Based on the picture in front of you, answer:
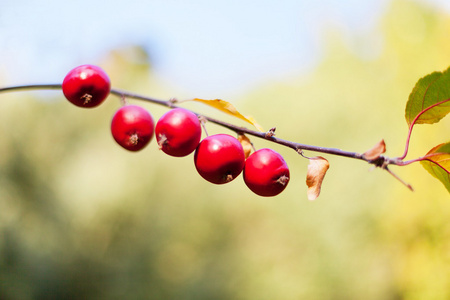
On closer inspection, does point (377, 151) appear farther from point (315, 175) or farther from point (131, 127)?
point (131, 127)

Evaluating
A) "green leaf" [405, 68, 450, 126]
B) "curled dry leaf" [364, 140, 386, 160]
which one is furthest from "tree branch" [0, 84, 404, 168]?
"green leaf" [405, 68, 450, 126]

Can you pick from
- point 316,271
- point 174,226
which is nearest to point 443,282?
point 316,271

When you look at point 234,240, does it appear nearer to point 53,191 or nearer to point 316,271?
point 316,271

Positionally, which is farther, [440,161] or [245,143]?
[245,143]

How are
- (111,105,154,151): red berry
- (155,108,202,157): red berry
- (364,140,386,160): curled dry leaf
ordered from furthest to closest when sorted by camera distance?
(111,105,154,151): red berry < (155,108,202,157): red berry < (364,140,386,160): curled dry leaf

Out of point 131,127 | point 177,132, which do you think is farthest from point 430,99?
point 131,127

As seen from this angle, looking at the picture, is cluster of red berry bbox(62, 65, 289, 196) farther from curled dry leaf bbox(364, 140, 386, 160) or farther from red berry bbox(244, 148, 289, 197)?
curled dry leaf bbox(364, 140, 386, 160)

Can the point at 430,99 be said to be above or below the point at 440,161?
above

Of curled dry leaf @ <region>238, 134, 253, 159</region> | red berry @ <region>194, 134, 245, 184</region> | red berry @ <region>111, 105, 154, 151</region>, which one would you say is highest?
curled dry leaf @ <region>238, 134, 253, 159</region>
